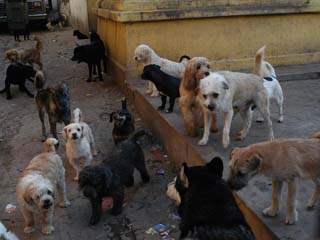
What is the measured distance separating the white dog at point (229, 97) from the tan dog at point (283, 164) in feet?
4.52

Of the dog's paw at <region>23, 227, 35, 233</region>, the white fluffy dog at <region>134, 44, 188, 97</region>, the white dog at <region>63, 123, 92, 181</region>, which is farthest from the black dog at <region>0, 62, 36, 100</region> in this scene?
the dog's paw at <region>23, 227, 35, 233</region>

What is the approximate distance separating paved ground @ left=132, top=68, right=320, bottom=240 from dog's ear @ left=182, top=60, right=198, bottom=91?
26.3 inches

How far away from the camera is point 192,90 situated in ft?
17.1

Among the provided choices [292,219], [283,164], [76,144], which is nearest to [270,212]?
[292,219]

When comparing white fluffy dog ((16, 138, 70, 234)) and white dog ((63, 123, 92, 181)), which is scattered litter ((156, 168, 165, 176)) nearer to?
white dog ((63, 123, 92, 181))

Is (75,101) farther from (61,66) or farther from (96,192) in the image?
(96,192)

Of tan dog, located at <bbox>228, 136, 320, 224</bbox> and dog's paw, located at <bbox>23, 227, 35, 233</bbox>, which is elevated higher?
tan dog, located at <bbox>228, 136, 320, 224</bbox>

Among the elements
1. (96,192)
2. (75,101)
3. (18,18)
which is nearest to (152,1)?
(75,101)

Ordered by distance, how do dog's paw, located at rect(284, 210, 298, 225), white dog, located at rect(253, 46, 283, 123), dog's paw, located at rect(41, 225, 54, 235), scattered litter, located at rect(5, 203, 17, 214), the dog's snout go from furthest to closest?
white dog, located at rect(253, 46, 283, 123)
scattered litter, located at rect(5, 203, 17, 214)
the dog's snout
dog's paw, located at rect(41, 225, 54, 235)
dog's paw, located at rect(284, 210, 298, 225)

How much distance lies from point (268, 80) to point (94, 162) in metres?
2.80

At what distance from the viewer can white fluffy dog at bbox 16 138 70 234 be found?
4086 millimetres

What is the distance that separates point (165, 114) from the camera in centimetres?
628

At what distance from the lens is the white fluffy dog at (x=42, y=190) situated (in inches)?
161

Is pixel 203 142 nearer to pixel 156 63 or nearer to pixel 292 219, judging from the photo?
pixel 292 219
